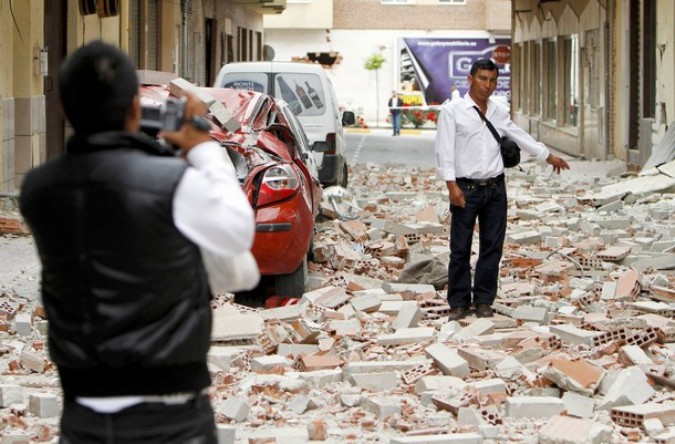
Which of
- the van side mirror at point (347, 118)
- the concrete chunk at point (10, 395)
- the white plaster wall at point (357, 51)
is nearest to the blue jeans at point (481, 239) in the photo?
the concrete chunk at point (10, 395)

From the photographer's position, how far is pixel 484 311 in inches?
382

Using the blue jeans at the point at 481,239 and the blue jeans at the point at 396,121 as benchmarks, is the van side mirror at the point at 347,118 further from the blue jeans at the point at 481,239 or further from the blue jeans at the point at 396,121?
the blue jeans at the point at 396,121

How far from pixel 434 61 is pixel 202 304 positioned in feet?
210

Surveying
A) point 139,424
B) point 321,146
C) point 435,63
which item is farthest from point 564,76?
point 139,424

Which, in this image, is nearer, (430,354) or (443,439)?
(443,439)

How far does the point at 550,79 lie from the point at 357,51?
2531 centimetres

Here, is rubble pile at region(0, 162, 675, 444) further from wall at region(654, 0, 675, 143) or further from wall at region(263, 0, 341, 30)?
wall at region(263, 0, 341, 30)

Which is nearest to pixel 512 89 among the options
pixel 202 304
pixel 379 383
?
pixel 379 383

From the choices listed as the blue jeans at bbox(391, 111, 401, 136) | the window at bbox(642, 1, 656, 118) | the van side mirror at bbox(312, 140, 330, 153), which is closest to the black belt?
the van side mirror at bbox(312, 140, 330, 153)

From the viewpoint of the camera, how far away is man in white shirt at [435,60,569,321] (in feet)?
30.9

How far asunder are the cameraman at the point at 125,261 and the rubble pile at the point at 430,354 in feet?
9.50

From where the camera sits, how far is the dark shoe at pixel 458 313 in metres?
9.62

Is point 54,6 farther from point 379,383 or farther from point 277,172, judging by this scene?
point 379,383

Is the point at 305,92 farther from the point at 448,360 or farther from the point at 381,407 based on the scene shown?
the point at 381,407
